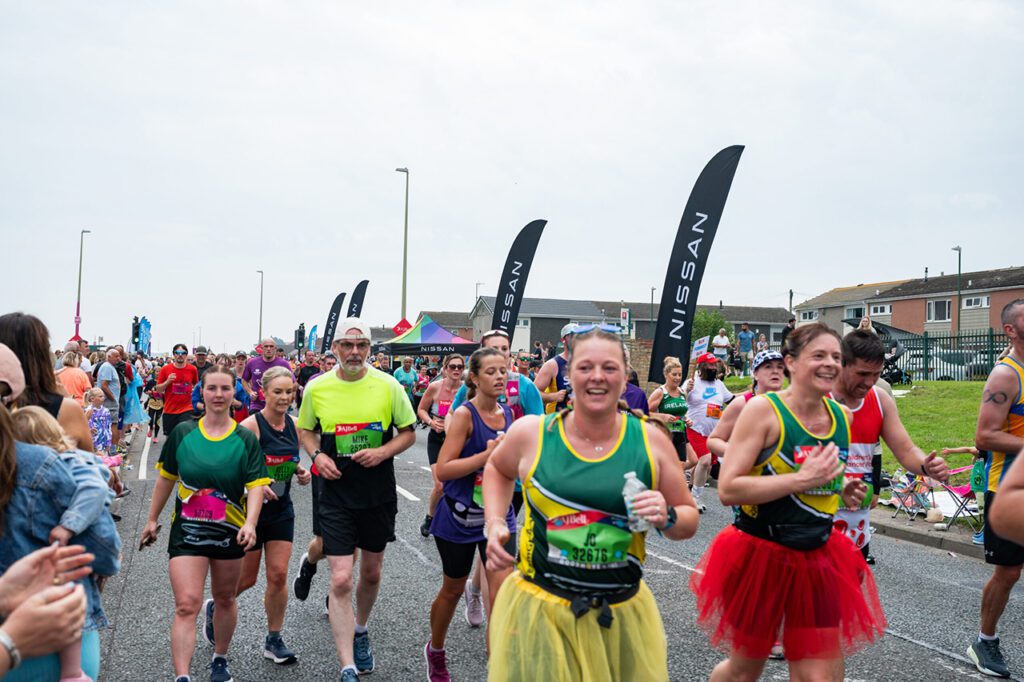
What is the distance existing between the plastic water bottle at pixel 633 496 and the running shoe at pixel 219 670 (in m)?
3.13

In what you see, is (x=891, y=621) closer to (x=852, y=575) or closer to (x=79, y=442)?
(x=852, y=575)

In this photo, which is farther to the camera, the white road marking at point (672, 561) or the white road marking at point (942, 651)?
the white road marking at point (672, 561)

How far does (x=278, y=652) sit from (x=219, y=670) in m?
0.47

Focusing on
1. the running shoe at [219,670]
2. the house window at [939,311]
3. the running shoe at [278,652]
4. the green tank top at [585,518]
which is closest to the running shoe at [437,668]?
the running shoe at [278,652]

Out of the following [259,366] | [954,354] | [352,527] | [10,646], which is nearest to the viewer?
[10,646]

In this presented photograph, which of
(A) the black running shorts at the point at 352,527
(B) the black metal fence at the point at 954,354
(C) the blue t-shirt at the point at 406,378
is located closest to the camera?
(A) the black running shorts at the point at 352,527

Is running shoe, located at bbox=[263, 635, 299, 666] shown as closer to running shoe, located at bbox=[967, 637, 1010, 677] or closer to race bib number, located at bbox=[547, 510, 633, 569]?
race bib number, located at bbox=[547, 510, 633, 569]

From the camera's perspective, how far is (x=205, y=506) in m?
4.98

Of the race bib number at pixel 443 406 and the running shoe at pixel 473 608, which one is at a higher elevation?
the race bib number at pixel 443 406

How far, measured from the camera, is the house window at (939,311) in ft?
203

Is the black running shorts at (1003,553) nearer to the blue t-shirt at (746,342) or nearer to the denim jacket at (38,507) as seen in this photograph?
the denim jacket at (38,507)

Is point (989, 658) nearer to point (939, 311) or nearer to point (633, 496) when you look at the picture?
point (633, 496)

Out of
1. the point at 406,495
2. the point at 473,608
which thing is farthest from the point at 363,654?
the point at 406,495

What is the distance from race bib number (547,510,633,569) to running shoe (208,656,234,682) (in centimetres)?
284
